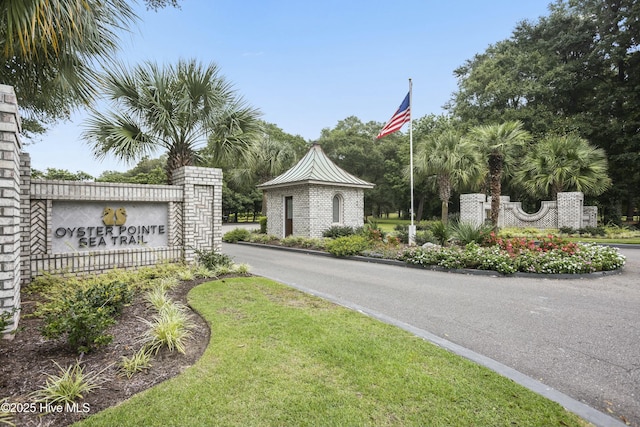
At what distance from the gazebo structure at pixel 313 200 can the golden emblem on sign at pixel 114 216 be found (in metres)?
9.75

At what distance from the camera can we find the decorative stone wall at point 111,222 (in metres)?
5.93

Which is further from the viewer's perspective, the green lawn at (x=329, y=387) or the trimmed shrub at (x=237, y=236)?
the trimmed shrub at (x=237, y=236)

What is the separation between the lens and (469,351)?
3652mm

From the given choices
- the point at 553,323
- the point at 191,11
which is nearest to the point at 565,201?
the point at 553,323

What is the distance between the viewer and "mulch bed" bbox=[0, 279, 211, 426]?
2.46 meters

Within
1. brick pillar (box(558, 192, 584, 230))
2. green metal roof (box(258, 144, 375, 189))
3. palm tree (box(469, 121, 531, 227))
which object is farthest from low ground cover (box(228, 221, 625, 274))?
brick pillar (box(558, 192, 584, 230))

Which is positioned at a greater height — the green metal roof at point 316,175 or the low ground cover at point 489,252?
the green metal roof at point 316,175

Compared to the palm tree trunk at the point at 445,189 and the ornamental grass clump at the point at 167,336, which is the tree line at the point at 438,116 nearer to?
the palm tree trunk at the point at 445,189

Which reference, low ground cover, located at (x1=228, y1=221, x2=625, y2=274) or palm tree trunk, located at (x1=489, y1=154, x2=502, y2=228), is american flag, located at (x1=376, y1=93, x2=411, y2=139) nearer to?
low ground cover, located at (x1=228, y1=221, x2=625, y2=274)

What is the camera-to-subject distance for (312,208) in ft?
53.6

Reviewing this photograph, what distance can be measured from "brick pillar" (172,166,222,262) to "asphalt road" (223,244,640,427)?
1.74 metres

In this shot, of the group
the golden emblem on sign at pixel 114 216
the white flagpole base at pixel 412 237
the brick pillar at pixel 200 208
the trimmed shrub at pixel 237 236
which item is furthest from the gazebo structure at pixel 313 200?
the golden emblem on sign at pixel 114 216

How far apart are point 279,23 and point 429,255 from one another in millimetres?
9954

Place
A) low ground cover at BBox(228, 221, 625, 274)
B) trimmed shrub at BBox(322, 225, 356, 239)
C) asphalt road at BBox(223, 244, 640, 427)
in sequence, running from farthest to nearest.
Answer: trimmed shrub at BBox(322, 225, 356, 239)
low ground cover at BBox(228, 221, 625, 274)
asphalt road at BBox(223, 244, 640, 427)
